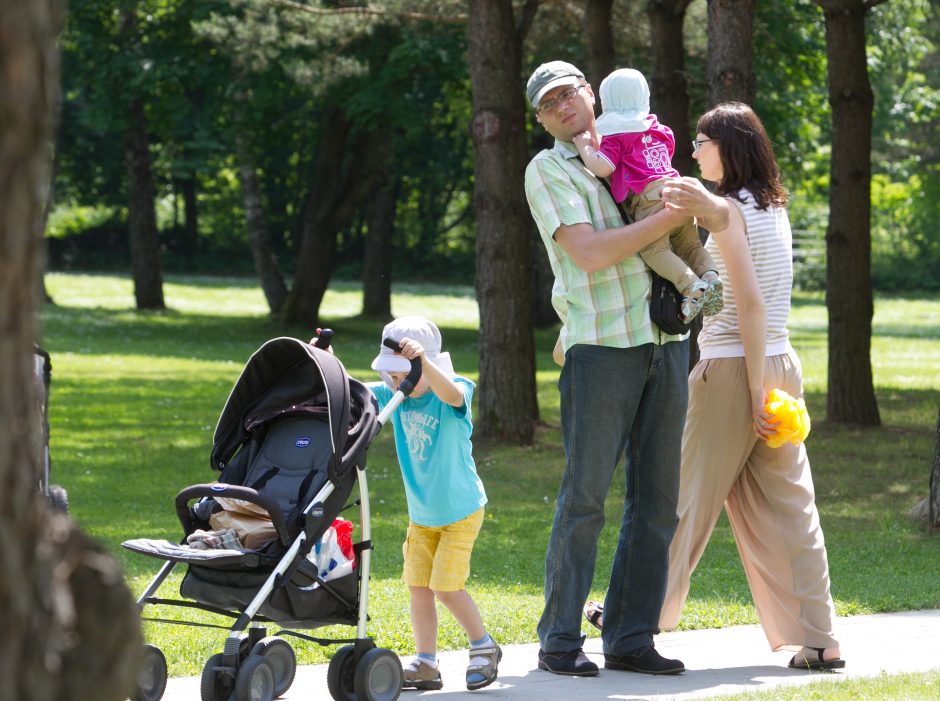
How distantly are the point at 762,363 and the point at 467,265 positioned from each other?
171 ft

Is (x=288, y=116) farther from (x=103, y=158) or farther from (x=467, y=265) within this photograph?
(x=467, y=265)

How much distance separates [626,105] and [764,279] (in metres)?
0.93

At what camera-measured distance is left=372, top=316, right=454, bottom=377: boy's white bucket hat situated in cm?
507

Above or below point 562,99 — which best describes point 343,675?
below

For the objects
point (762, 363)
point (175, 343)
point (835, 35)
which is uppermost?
point (835, 35)

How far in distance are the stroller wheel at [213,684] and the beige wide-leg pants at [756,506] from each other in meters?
1.88

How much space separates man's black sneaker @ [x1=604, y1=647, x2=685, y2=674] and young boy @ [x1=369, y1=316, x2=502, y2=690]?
0.54 m

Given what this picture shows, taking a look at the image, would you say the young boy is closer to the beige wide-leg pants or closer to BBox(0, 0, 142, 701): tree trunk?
the beige wide-leg pants

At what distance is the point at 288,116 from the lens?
28.0 metres

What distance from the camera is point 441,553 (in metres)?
5.10

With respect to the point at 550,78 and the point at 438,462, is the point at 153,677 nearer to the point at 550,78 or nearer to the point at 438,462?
the point at 438,462

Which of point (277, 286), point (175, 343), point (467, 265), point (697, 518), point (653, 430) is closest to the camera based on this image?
point (653, 430)

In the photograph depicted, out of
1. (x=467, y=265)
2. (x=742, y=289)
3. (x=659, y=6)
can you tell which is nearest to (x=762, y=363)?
(x=742, y=289)

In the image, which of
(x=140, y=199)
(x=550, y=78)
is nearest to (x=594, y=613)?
(x=550, y=78)
